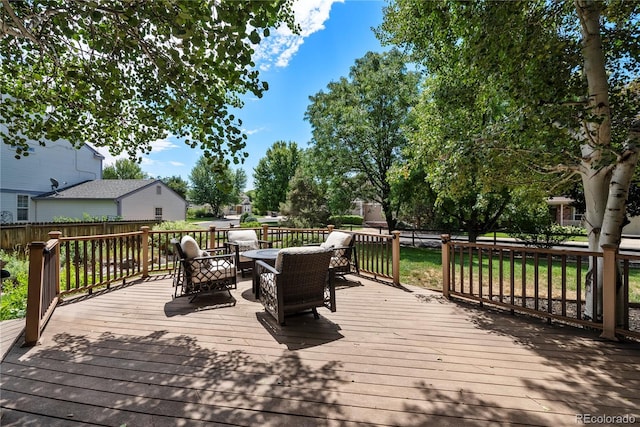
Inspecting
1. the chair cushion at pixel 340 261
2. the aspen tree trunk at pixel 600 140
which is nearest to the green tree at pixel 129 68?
the chair cushion at pixel 340 261

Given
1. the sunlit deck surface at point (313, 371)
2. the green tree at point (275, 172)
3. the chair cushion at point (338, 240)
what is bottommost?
the sunlit deck surface at point (313, 371)

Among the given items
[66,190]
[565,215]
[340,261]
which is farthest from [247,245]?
[565,215]

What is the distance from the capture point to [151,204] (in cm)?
1862

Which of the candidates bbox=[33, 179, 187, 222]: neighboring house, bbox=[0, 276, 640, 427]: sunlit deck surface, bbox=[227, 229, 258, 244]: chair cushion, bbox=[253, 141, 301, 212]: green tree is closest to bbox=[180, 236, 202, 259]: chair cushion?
bbox=[0, 276, 640, 427]: sunlit deck surface

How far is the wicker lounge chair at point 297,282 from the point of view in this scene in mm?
3227

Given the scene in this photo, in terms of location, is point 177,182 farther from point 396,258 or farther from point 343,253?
point 396,258

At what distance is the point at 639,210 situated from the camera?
8.13 metres

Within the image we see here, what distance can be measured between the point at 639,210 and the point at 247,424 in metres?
11.7

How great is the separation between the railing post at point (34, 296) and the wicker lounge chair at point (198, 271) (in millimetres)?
1437

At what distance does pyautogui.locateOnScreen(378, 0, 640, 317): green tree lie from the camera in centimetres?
321

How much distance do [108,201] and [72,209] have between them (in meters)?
1.80

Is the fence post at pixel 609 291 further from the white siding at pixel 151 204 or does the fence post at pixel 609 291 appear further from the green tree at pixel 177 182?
the green tree at pixel 177 182

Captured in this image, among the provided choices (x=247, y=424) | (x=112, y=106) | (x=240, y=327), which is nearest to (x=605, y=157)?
(x=247, y=424)

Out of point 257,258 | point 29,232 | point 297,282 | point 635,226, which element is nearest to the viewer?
point 297,282
